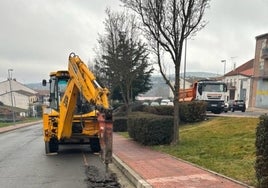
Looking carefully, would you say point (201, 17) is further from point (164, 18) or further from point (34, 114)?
point (34, 114)

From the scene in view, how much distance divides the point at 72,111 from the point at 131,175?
228 inches

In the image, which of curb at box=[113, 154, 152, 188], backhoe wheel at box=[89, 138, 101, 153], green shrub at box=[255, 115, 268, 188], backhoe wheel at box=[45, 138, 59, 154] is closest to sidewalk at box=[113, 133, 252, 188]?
curb at box=[113, 154, 152, 188]

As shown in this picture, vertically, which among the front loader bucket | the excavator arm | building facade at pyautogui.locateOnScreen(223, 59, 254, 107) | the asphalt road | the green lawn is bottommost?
the asphalt road

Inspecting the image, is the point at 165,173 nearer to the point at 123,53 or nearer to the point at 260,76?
the point at 123,53

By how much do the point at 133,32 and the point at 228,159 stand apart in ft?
66.9

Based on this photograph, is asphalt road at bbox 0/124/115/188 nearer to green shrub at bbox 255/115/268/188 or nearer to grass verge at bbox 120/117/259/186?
grass verge at bbox 120/117/259/186

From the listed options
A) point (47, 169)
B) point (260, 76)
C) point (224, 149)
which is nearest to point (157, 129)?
point (224, 149)

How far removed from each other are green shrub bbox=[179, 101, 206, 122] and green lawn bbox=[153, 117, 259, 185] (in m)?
4.86

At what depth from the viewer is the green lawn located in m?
10.2

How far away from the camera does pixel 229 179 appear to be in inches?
357

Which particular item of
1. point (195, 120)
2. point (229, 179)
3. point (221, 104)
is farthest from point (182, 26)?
point (221, 104)

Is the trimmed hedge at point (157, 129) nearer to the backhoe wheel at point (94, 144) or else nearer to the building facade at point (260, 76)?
the backhoe wheel at point (94, 144)

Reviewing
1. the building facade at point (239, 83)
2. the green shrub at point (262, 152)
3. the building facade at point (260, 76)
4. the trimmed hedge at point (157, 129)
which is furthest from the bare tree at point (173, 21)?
the building facade at point (239, 83)

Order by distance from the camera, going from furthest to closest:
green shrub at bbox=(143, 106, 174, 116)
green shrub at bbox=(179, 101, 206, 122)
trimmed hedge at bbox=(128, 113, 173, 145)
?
green shrub at bbox=(143, 106, 174, 116), green shrub at bbox=(179, 101, 206, 122), trimmed hedge at bbox=(128, 113, 173, 145)
